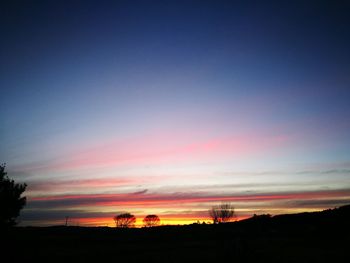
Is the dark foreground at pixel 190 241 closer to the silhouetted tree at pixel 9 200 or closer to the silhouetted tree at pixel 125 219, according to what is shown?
the silhouetted tree at pixel 9 200

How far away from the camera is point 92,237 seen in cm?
7488

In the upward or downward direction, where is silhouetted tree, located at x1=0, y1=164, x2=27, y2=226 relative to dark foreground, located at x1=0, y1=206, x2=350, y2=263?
upward

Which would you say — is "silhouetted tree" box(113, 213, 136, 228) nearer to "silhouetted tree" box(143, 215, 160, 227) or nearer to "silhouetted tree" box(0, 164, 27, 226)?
"silhouetted tree" box(143, 215, 160, 227)

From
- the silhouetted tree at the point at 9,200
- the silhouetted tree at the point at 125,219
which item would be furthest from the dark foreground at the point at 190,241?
the silhouetted tree at the point at 125,219

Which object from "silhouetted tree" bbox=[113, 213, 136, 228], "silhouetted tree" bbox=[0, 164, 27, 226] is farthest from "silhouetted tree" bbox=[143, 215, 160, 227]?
"silhouetted tree" bbox=[0, 164, 27, 226]

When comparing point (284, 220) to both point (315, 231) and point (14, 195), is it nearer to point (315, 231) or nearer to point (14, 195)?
point (315, 231)

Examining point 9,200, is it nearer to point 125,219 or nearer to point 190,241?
point 190,241

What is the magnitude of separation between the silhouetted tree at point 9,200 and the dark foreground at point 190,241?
190 cm

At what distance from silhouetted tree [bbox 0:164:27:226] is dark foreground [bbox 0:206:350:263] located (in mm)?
1903

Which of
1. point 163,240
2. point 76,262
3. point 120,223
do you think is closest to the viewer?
point 76,262

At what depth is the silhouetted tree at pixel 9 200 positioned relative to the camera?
44.6m

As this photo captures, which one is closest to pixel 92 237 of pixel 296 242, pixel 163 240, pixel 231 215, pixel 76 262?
pixel 163 240

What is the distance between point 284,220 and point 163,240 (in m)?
46.7

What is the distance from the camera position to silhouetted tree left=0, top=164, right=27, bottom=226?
44594mm
